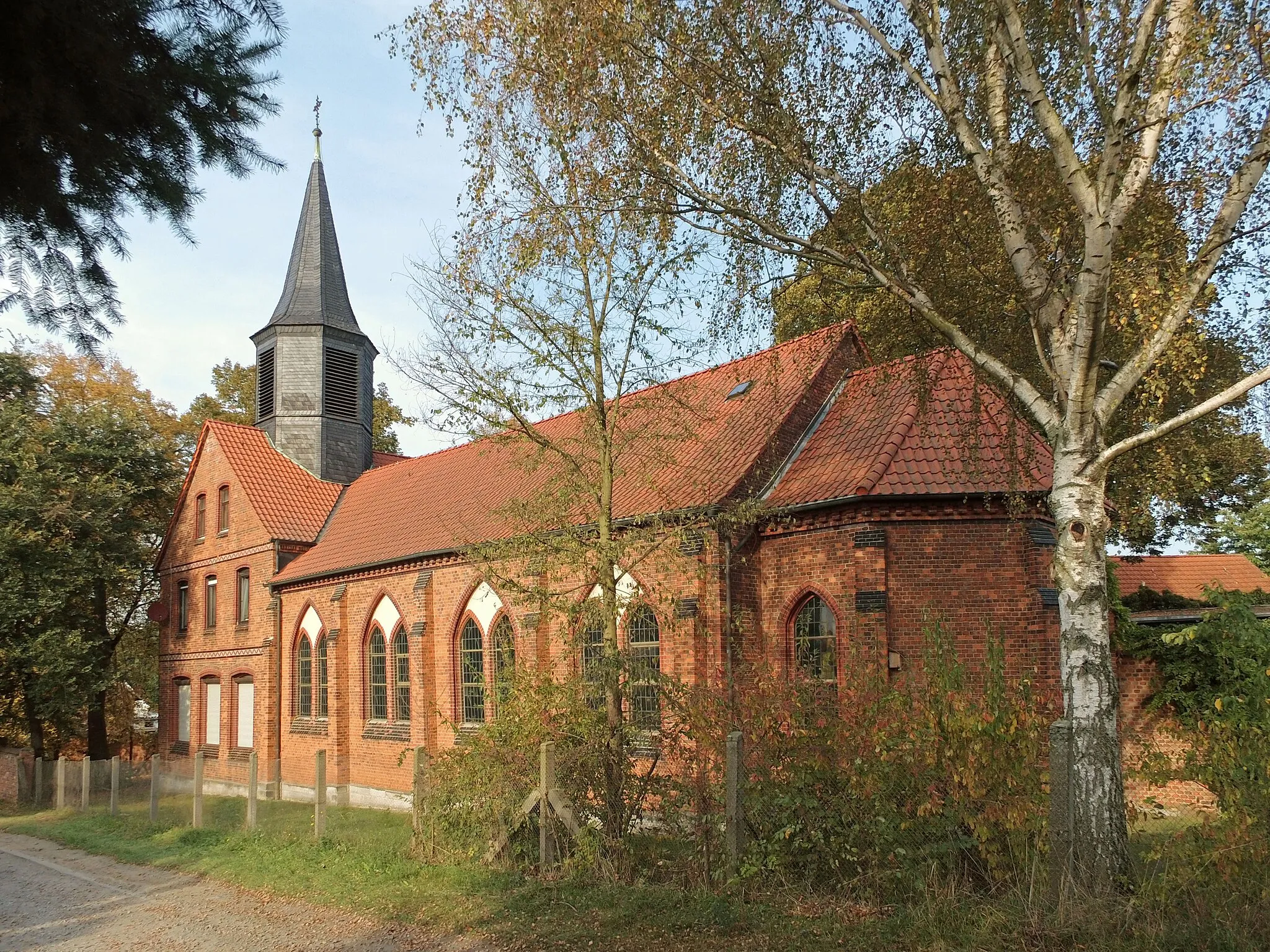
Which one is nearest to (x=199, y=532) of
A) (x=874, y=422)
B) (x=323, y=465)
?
(x=323, y=465)

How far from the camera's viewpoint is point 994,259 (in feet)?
35.0

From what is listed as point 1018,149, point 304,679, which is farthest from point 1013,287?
point 304,679

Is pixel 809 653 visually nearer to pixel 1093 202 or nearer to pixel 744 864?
pixel 744 864

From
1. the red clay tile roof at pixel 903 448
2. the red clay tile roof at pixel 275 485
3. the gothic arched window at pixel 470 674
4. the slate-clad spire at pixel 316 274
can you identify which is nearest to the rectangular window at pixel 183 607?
the red clay tile roof at pixel 275 485

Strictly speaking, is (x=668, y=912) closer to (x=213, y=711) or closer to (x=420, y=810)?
(x=420, y=810)

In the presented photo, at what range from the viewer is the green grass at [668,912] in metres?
6.51

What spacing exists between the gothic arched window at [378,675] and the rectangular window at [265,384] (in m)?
9.09

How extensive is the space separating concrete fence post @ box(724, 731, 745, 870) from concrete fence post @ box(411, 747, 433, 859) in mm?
4077

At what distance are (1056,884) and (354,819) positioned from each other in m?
13.8

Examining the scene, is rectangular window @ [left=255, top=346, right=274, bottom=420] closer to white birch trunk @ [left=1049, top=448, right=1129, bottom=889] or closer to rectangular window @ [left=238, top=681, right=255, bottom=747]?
rectangular window @ [left=238, top=681, right=255, bottom=747]

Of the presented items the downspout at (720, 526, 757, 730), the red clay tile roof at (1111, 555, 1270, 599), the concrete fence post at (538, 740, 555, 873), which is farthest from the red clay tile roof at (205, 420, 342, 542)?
the red clay tile roof at (1111, 555, 1270, 599)

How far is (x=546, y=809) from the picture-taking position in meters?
10.1

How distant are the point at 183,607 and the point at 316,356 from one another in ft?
Result: 27.8

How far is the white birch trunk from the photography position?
7.22m
